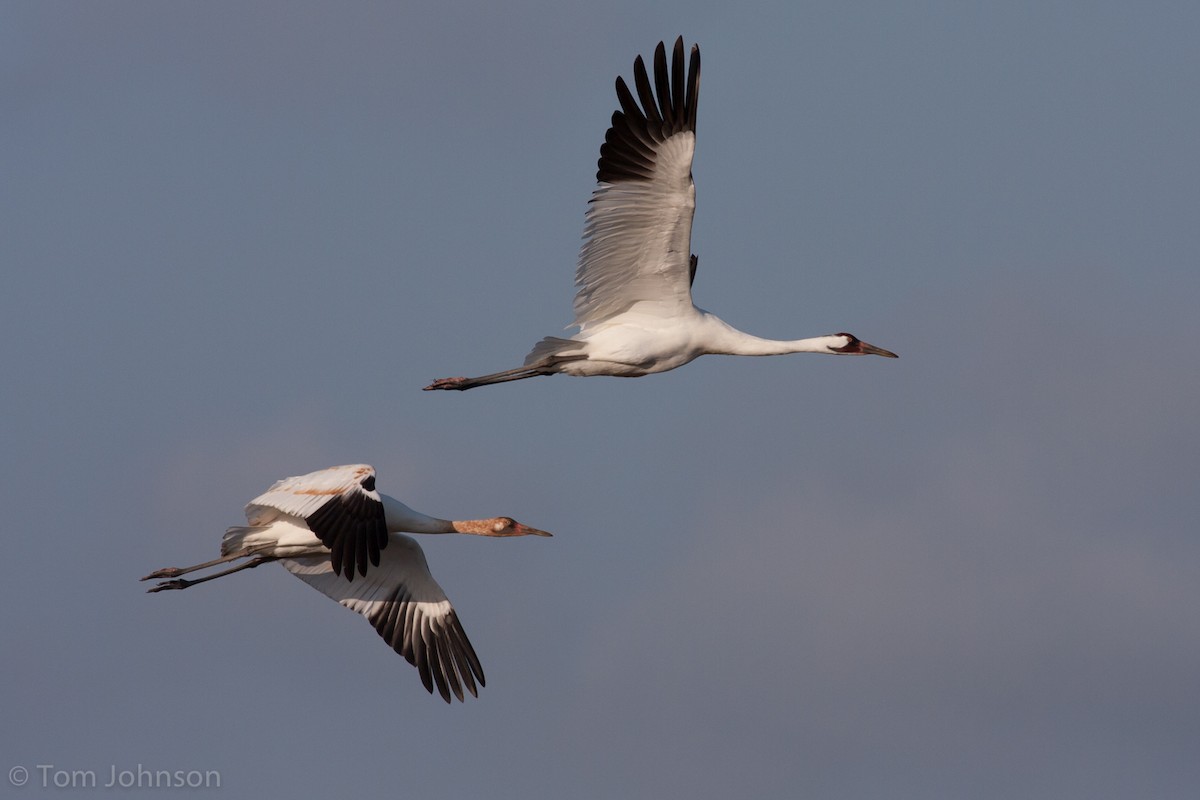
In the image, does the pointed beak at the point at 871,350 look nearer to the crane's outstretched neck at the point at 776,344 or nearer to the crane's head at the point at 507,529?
the crane's outstretched neck at the point at 776,344

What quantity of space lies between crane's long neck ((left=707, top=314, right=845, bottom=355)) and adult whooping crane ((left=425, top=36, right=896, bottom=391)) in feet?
0.05

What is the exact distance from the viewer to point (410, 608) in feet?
74.6

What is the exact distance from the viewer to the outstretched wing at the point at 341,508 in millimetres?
19344

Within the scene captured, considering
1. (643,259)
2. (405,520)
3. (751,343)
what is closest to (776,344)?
(751,343)

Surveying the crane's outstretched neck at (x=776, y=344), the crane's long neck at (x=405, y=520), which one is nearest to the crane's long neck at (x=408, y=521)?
the crane's long neck at (x=405, y=520)

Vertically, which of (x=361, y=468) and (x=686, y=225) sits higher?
(x=686, y=225)

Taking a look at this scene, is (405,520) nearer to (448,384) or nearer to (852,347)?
(448,384)

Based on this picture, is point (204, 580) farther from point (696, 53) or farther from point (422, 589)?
point (696, 53)

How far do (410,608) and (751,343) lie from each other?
4519mm

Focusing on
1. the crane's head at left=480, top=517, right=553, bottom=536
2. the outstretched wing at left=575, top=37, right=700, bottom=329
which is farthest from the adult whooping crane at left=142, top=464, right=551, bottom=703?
the outstretched wing at left=575, top=37, right=700, bottom=329

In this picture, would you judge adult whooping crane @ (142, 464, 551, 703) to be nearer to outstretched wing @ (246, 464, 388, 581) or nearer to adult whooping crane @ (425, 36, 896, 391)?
outstretched wing @ (246, 464, 388, 581)

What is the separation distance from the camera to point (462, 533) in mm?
22969

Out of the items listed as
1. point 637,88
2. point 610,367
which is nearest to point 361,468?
point 610,367

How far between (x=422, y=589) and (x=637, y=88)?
5.90 meters
